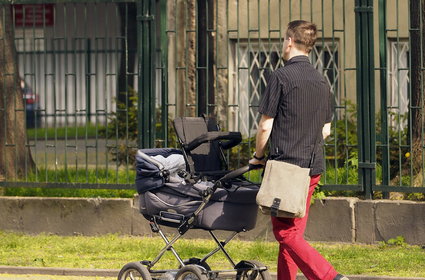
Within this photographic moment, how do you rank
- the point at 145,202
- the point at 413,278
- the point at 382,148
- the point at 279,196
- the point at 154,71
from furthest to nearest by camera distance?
the point at 154,71, the point at 382,148, the point at 413,278, the point at 145,202, the point at 279,196

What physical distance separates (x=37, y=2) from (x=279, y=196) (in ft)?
19.3

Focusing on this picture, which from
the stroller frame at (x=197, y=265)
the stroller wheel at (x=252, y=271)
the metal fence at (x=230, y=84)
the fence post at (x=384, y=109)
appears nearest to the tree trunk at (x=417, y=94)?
the metal fence at (x=230, y=84)

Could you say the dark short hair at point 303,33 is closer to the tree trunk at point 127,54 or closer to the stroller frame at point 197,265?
the stroller frame at point 197,265

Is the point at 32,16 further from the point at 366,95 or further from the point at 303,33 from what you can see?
the point at 303,33

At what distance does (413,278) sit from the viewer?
9.38 meters

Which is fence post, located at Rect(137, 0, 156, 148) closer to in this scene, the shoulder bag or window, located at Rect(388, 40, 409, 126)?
window, located at Rect(388, 40, 409, 126)

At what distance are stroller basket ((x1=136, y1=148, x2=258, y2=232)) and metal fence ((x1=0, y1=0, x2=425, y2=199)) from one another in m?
3.52

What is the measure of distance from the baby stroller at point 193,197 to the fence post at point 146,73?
12.0 feet

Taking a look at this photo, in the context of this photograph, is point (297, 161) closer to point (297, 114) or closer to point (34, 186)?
point (297, 114)

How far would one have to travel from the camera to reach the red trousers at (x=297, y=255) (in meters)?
7.87

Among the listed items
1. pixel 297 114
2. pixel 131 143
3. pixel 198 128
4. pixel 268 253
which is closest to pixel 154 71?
pixel 131 143

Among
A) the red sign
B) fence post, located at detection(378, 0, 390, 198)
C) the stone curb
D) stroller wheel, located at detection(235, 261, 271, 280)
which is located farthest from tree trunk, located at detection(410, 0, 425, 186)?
the red sign

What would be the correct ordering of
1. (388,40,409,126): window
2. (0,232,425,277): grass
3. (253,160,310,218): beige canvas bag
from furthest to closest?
1. (388,40,409,126): window
2. (0,232,425,277): grass
3. (253,160,310,218): beige canvas bag

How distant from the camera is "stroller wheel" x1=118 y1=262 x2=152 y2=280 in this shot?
28.0 feet
